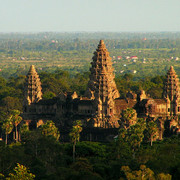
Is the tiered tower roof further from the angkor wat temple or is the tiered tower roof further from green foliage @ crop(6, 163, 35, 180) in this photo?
green foliage @ crop(6, 163, 35, 180)

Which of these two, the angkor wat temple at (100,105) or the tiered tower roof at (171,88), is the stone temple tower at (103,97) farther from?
the tiered tower roof at (171,88)

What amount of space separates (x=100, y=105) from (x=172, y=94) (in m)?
16.3

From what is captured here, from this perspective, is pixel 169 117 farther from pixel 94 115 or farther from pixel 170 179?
pixel 170 179

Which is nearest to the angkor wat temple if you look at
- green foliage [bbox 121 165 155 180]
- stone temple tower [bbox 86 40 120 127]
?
stone temple tower [bbox 86 40 120 127]

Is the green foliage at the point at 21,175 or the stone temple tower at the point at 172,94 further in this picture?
the stone temple tower at the point at 172,94

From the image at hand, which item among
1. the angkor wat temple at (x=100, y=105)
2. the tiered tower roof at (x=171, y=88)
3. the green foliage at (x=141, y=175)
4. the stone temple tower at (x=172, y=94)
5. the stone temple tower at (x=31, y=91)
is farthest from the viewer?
the stone temple tower at (x=31, y=91)

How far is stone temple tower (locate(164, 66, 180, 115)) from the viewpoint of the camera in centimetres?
12719

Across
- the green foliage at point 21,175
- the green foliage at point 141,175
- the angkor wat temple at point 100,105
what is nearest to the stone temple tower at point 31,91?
the angkor wat temple at point 100,105

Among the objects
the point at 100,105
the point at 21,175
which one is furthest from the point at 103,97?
the point at 21,175

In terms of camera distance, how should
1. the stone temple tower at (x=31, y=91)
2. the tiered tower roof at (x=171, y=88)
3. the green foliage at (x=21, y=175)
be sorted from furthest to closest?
the stone temple tower at (x=31, y=91) → the tiered tower roof at (x=171, y=88) → the green foliage at (x=21, y=175)

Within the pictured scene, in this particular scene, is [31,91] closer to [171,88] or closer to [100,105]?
[100,105]

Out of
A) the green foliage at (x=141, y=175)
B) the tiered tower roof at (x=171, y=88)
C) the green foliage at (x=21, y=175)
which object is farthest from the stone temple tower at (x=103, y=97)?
the green foliage at (x=141, y=175)

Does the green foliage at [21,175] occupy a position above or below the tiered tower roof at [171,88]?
below

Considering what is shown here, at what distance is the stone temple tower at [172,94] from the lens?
127 m
